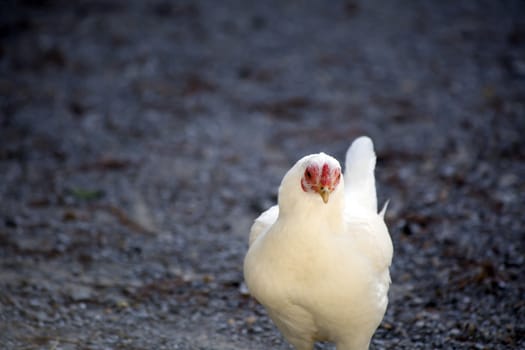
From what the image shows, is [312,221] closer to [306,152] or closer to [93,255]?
[93,255]

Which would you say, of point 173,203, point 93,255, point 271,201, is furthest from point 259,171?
point 93,255

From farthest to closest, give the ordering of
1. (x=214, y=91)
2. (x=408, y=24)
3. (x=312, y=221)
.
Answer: (x=408, y=24) → (x=214, y=91) → (x=312, y=221)

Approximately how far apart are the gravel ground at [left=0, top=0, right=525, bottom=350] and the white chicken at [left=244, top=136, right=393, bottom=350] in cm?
85

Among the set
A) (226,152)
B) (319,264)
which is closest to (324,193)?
(319,264)

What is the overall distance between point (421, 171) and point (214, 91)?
9.14ft

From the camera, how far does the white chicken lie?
294 cm

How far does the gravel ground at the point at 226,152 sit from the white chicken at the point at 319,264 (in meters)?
0.85

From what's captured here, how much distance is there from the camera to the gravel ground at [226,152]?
4176mm

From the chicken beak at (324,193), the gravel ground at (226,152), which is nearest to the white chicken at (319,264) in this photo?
the chicken beak at (324,193)

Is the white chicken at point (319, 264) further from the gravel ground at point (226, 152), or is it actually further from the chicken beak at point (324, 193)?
the gravel ground at point (226, 152)

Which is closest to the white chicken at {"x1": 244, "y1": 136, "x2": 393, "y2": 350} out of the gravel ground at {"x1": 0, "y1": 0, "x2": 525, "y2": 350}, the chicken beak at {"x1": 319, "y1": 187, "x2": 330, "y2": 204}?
the chicken beak at {"x1": 319, "y1": 187, "x2": 330, "y2": 204}

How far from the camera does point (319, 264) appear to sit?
9.66 ft

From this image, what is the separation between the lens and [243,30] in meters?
8.96

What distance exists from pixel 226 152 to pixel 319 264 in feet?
12.0
